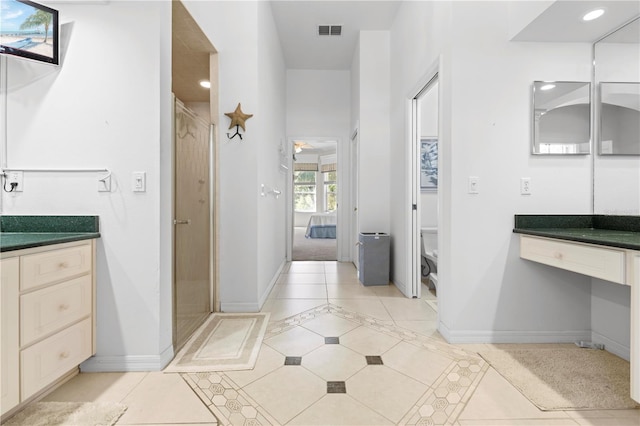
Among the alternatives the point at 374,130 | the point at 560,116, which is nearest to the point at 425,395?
the point at 560,116

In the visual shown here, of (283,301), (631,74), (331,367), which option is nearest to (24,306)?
(331,367)

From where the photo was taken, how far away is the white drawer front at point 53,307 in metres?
1.36

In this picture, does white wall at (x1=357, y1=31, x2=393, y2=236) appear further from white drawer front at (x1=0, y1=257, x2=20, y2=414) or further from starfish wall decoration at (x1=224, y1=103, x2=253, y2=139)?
white drawer front at (x1=0, y1=257, x2=20, y2=414)

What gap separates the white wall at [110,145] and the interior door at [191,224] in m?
0.33

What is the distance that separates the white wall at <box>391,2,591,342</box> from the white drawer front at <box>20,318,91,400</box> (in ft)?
7.59

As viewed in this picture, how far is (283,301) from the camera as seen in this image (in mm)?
3092

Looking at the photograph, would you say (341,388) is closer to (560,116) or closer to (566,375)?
(566,375)

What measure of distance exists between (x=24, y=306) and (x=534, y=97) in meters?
3.22

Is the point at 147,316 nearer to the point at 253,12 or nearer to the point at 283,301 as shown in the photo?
the point at 283,301

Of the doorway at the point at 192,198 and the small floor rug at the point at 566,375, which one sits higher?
the doorway at the point at 192,198

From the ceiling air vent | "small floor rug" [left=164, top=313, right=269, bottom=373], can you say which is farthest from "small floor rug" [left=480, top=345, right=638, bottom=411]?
the ceiling air vent

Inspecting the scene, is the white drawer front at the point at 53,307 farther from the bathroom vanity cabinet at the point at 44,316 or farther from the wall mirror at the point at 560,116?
the wall mirror at the point at 560,116

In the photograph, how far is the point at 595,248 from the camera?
1575mm

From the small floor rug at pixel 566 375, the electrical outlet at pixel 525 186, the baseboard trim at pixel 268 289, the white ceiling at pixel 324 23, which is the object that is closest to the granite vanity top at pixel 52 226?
the baseboard trim at pixel 268 289
